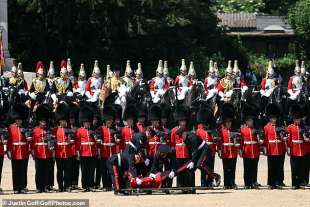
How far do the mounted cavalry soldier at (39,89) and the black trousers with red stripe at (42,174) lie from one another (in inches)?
370

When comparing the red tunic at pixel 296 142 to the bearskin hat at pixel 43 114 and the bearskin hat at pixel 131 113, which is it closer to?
the bearskin hat at pixel 131 113

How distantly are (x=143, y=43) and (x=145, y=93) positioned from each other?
20.9 m

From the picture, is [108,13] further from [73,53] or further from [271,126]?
[271,126]

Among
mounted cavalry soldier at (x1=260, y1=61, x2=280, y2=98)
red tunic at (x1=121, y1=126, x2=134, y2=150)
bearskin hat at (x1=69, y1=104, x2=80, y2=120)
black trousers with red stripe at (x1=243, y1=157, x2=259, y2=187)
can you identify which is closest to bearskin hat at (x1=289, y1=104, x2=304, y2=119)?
black trousers with red stripe at (x1=243, y1=157, x2=259, y2=187)

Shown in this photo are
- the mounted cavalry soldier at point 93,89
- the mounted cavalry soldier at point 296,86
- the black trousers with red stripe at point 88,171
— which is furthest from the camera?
the mounted cavalry soldier at point 296,86

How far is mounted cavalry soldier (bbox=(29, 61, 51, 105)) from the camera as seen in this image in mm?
37062

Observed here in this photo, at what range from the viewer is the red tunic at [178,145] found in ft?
90.0

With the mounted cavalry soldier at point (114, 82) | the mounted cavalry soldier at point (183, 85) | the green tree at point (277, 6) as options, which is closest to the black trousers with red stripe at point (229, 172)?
the mounted cavalry soldier at point (183, 85)

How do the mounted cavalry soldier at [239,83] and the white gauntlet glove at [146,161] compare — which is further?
the mounted cavalry soldier at [239,83]

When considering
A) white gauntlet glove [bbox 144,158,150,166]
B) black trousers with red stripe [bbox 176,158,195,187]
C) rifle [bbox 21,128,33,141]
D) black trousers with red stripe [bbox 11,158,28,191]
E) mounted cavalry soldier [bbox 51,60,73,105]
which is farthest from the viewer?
mounted cavalry soldier [bbox 51,60,73,105]

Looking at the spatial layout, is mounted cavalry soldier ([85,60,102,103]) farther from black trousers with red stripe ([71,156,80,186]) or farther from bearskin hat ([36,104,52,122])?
black trousers with red stripe ([71,156,80,186])

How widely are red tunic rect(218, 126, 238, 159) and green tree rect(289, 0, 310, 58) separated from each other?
40572mm

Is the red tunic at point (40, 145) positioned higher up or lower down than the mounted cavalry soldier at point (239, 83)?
lower down

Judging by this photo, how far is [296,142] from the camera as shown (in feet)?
91.8
